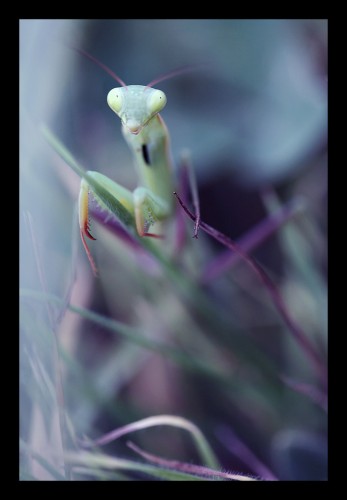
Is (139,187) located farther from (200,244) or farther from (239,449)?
(239,449)

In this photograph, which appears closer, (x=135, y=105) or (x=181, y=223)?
(x=135, y=105)

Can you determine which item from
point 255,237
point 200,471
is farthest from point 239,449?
A: point 255,237

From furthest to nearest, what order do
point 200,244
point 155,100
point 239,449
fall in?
point 200,244 → point 239,449 → point 155,100

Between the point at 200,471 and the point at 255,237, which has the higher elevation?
the point at 255,237

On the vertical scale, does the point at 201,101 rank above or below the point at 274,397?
above

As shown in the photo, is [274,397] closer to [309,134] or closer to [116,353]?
[116,353]

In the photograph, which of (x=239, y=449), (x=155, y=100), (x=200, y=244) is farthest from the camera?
(x=200, y=244)

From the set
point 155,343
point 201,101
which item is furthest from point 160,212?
point 201,101
